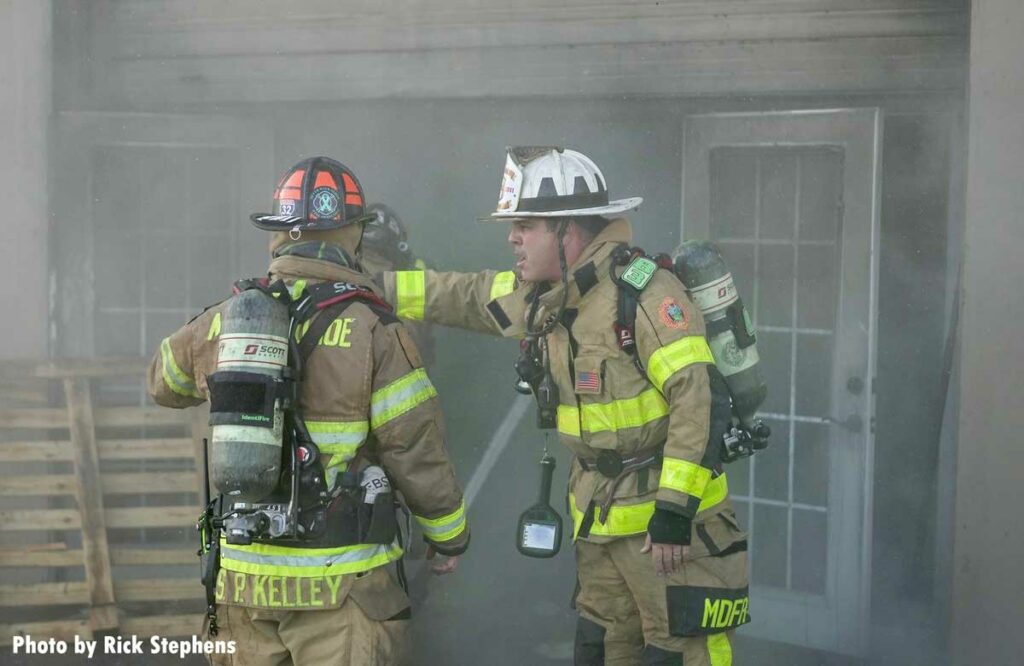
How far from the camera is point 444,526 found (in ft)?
12.3

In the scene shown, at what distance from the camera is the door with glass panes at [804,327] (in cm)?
570

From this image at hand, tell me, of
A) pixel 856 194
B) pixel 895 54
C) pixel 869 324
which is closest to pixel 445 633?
pixel 869 324

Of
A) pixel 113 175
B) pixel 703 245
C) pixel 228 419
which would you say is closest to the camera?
pixel 228 419

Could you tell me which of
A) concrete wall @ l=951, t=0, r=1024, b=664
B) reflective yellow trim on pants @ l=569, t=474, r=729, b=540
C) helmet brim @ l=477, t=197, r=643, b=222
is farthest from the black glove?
concrete wall @ l=951, t=0, r=1024, b=664

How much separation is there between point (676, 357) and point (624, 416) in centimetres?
30

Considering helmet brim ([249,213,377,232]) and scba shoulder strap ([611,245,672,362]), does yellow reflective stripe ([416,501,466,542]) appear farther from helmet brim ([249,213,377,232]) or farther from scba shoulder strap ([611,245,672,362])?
helmet brim ([249,213,377,232])

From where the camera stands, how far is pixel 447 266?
6898mm

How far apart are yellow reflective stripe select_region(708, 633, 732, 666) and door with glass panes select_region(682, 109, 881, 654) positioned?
2022mm

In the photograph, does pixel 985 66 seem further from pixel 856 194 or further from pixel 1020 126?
pixel 856 194

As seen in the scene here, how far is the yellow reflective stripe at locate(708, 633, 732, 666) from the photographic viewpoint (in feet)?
13.0

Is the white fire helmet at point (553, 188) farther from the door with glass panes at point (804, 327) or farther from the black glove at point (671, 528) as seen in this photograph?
the door with glass panes at point (804, 327)

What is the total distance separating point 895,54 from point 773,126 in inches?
26.1

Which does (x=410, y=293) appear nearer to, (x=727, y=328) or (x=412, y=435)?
(x=412, y=435)

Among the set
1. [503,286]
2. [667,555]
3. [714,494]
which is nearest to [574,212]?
[503,286]
